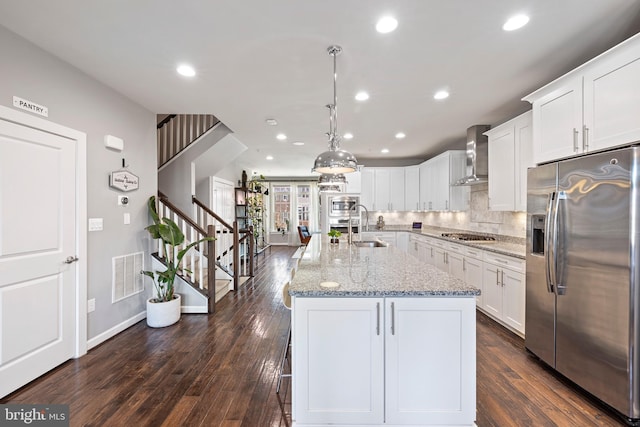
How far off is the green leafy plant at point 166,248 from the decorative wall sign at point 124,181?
1.11ft

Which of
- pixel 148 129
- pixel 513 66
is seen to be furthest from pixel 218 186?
pixel 513 66

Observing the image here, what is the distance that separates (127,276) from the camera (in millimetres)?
3529

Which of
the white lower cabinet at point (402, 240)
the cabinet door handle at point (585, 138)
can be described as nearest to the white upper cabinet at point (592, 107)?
the cabinet door handle at point (585, 138)

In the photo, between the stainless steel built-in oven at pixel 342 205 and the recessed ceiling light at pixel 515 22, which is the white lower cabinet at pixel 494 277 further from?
the stainless steel built-in oven at pixel 342 205

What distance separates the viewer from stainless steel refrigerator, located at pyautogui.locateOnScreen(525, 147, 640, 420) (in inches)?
75.5

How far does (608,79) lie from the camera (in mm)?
2162

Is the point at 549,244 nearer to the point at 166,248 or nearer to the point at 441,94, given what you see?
the point at 441,94

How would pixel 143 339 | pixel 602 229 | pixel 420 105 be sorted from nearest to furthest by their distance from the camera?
1. pixel 602 229
2. pixel 143 339
3. pixel 420 105

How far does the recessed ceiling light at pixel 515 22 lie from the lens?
206cm

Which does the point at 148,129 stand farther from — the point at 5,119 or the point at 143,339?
the point at 143,339

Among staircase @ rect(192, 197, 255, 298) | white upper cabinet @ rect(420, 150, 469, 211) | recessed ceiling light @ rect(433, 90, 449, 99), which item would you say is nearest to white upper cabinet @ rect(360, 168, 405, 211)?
white upper cabinet @ rect(420, 150, 469, 211)

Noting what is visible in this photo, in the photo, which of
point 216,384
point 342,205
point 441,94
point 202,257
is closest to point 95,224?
point 202,257

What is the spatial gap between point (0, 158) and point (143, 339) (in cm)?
211

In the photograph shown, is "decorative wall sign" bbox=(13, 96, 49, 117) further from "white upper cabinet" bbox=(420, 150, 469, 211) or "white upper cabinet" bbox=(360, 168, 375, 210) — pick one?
"white upper cabinet" bbox=(360, 168, 375, 210)
